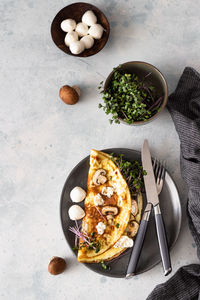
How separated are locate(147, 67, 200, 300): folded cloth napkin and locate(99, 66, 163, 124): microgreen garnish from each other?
0.44 feet

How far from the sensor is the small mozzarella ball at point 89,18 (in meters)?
1.97

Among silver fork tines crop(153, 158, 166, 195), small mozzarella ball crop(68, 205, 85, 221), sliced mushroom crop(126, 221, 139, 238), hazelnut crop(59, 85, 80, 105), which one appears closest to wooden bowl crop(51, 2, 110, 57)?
hazelnut crop(59, 85, 80, 105)

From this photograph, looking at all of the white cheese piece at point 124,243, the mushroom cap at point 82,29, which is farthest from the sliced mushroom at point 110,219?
the mushroom cap at point 82,29

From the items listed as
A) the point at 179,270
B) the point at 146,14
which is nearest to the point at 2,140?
the point at 146,14

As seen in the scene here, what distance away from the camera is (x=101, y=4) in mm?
2125

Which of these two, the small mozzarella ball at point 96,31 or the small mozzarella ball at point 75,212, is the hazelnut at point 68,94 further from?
the small mozzarella ball at point 75,212

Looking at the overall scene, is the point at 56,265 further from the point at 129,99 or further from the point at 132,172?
the point at 129,99

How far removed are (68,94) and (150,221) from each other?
87 cm

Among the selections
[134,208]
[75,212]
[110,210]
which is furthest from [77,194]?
[134,208]

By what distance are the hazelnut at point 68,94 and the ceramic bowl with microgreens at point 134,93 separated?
184mm

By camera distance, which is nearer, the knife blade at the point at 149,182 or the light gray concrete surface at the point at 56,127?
the knife blade at the point at 149,182

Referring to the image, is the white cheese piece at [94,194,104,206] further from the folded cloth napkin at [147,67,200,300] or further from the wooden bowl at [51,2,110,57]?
the wooden bowl at [51,2,110,57]

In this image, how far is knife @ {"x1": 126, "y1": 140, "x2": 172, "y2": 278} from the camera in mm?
1884

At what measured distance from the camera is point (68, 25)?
1.98 meters
